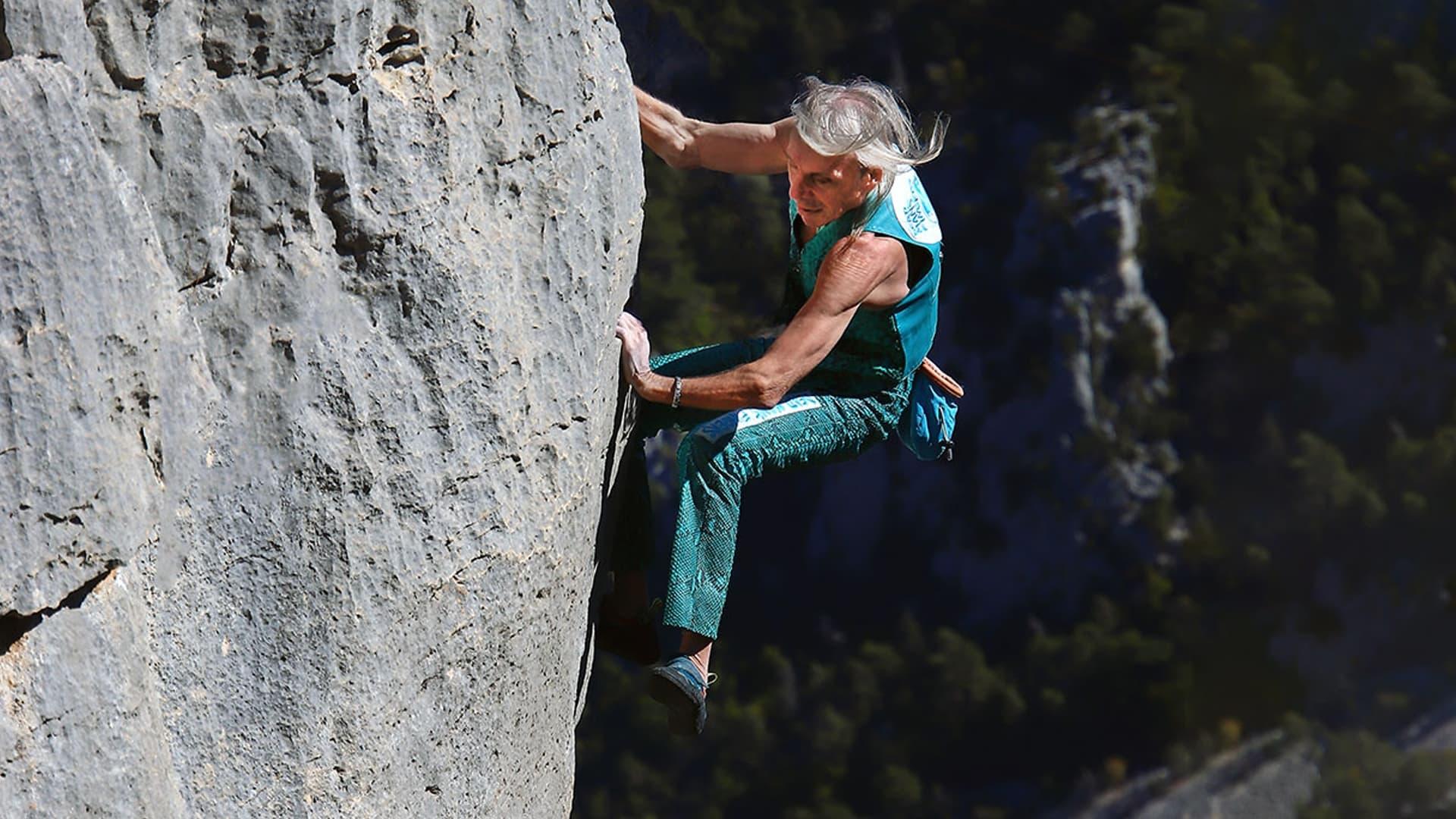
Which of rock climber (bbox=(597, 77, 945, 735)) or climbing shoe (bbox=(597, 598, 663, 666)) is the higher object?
rock climber (bbox=(597, 77, 945, 735))

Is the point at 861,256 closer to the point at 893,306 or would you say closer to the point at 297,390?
the point at 893,306

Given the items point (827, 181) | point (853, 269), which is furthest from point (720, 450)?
point (827, 181)

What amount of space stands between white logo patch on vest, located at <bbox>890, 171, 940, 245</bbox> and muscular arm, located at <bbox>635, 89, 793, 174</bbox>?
10.4 inches

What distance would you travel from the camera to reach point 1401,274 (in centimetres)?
2062

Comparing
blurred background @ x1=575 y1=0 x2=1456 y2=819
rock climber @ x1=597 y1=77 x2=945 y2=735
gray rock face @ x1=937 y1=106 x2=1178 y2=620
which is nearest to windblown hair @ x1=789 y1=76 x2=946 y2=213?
rock climber @ x1=597 y1=77 x2=945 y2=735

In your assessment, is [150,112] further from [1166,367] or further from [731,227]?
[1166,367]

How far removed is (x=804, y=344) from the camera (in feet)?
9.64

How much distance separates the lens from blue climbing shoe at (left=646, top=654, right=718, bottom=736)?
119 inches

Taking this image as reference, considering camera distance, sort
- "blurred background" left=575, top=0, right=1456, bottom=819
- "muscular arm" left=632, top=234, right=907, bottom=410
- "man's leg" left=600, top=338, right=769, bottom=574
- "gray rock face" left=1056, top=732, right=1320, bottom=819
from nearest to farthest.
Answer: "muscular arm" left=632, top=234, right=907, bottom=410, "man's leg" left=600, top=338, right=769, bottom=574, "gray rock face" left=1056, top=732, right=1320, bottom=819, "blurred background" left=575, top=0, right=1456, bottom=819

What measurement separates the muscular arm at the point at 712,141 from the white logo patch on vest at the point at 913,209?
0.86 feet

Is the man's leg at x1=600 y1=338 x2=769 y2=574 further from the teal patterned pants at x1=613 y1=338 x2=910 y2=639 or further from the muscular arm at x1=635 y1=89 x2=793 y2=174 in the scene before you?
the muscular arm at x1=635 y1=89 x2=793 y2=174

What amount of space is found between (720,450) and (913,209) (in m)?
0.58

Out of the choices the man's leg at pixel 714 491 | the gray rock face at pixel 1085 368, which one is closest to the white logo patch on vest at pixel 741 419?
the man's leg at pixel 714 491

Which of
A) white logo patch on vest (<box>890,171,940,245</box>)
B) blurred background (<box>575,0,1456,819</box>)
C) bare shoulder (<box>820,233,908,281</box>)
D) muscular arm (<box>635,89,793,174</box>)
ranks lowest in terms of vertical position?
blurred background (<box>575,0,1456,819</box>)
